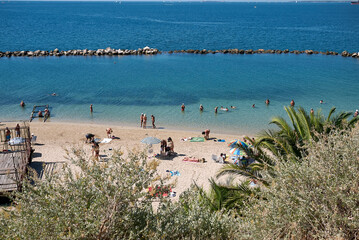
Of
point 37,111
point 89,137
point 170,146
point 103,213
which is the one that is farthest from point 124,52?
point 103,213

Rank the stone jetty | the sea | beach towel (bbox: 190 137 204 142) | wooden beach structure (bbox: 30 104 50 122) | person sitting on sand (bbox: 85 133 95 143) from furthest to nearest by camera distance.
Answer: the stone jetty → the sea → wooden beach structure (bbox: 30 104 50 122) → beach towel (bbox: 190 137 204 142) → person sitting on sand (bbox: 85 133 95 143)

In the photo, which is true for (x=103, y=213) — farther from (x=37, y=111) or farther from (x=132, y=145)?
(x=37, y=111)

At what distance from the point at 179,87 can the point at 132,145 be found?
1820cm

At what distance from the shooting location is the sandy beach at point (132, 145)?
1742cm

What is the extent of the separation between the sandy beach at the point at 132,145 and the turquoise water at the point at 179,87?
2.64 meters

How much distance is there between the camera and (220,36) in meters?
83.4

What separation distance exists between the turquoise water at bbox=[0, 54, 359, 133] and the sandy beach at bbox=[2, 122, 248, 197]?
2637 millimetres

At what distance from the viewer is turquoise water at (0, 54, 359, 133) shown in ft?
98.1

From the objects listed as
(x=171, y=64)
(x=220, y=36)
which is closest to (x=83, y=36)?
(x=220, y=36)

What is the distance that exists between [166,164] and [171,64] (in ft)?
116

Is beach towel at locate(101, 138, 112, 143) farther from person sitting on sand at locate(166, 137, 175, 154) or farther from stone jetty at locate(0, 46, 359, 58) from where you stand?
stone jetty at locate(0, 46, 359, 58)

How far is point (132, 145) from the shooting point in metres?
22.1

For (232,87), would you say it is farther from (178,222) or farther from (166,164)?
(178,222)

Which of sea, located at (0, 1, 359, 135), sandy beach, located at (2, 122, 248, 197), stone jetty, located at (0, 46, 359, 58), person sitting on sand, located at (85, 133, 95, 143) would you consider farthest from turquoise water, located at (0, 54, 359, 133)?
person sitting on sand, located at (85, 133, 95, 143)
